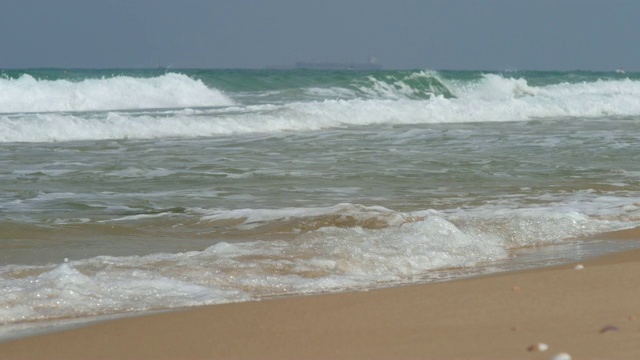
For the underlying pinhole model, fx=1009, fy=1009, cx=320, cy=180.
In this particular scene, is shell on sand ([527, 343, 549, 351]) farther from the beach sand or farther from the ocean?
the ocean

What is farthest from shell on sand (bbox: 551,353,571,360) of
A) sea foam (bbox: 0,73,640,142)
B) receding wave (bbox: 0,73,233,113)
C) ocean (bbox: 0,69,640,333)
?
receding wave (bbox: 0,73,233,113)

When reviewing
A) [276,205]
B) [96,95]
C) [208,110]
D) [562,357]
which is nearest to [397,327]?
[562,357]

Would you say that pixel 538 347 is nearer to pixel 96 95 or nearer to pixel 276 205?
pixel 276 205

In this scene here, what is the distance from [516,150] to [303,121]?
611cm

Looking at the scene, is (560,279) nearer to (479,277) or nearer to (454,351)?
(479,277)

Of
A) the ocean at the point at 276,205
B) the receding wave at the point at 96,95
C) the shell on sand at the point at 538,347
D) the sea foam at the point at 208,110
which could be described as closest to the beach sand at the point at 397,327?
the shell on sand at the point at 538,347

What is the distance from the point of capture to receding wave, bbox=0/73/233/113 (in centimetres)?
2345

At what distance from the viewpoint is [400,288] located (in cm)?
444

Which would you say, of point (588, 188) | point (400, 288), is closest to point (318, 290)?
point (400, 288)

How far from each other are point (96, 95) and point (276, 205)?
1761 centimetres

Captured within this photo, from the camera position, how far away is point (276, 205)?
7.34m

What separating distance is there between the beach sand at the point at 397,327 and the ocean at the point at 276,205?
438 millimetres

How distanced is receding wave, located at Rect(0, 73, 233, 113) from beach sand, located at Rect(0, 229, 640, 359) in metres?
19.9

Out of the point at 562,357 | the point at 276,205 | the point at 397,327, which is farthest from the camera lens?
the point at 276,205
